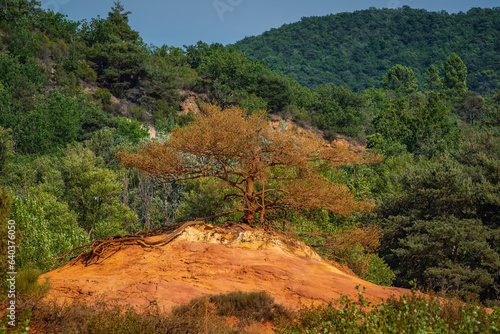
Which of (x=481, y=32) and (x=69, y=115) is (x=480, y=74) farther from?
(x=69, y=115)

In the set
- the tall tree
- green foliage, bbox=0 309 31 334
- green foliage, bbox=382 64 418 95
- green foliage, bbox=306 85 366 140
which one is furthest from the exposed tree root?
green foliage, bbox=382 64 418 95

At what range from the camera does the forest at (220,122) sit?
18.6 metres

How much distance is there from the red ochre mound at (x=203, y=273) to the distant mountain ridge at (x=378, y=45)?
133m

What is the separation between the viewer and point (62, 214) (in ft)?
79.2

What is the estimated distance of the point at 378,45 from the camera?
172 meters

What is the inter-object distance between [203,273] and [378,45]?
17668 centimetres

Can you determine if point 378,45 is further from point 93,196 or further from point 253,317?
point 253,317

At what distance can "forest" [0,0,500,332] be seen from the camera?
18.6 m

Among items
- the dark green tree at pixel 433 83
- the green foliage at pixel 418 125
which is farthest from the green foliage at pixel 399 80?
the green foliage at pixel 418 125

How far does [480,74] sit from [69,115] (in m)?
124

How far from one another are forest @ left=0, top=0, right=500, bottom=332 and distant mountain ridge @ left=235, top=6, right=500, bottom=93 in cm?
1060

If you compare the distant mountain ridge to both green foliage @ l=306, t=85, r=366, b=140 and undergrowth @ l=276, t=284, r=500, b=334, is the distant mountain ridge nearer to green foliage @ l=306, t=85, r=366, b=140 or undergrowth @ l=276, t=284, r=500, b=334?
green foliage @ l=306, t=85, r=366, b=140

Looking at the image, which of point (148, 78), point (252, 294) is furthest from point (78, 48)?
point (252, 294)

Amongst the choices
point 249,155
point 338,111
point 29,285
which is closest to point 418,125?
point 338,111
